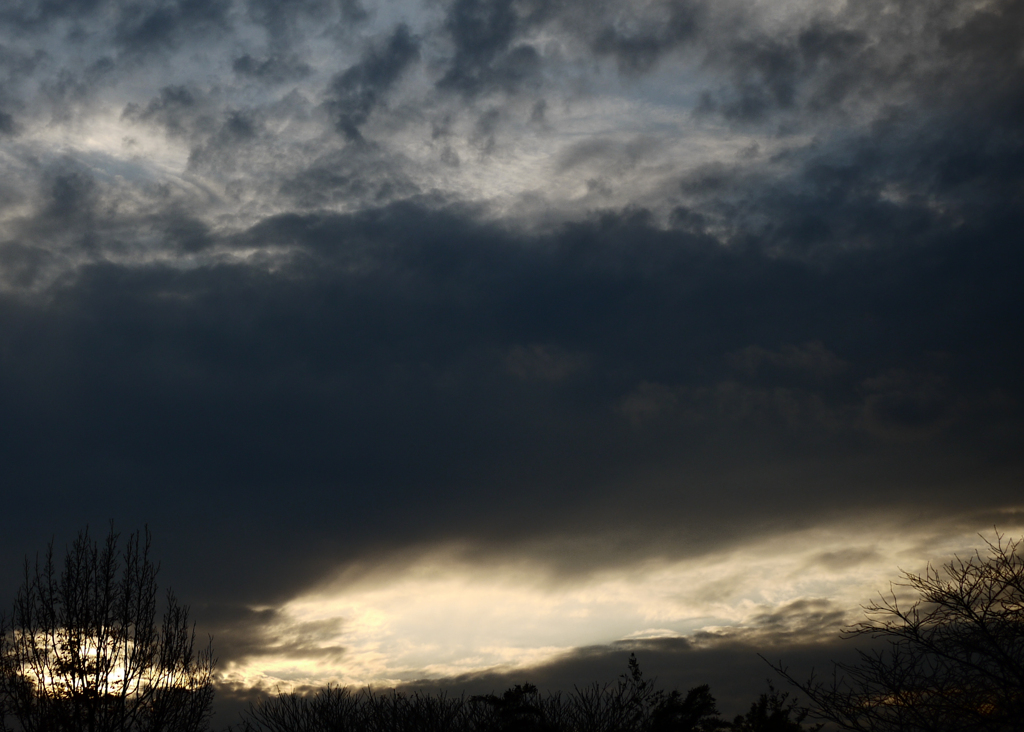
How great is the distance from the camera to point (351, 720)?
1555 inches

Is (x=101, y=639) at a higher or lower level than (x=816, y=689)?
higher

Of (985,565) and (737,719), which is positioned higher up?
(985,565)

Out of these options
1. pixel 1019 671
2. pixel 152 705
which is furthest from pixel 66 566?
pixel 1019 671

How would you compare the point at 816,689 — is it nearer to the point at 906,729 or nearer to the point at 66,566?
the point at 906,729

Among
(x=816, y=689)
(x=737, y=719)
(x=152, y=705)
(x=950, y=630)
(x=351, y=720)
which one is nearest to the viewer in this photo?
(x=950, y=630)

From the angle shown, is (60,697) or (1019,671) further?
(60,697)

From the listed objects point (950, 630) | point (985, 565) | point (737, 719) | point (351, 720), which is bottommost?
point (737, 719)

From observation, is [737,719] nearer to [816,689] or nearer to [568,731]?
[568,731]

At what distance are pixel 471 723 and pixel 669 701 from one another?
37.2 feet

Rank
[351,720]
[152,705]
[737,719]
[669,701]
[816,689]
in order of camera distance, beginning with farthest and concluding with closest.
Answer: [737,719] < [669,701] < [351,720] < [152,705] < [816,689]

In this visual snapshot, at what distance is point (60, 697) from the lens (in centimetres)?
2027

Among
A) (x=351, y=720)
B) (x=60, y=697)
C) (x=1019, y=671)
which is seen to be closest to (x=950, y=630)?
(x=1019, y=671)

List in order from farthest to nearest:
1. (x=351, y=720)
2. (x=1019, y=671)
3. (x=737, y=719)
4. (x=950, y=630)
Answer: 1. (x=737, y=719)
2. (x=351, y=720)
3. (x=950, y=630)
4. (x=1019, y=671)

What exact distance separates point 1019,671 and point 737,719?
37033 mm
